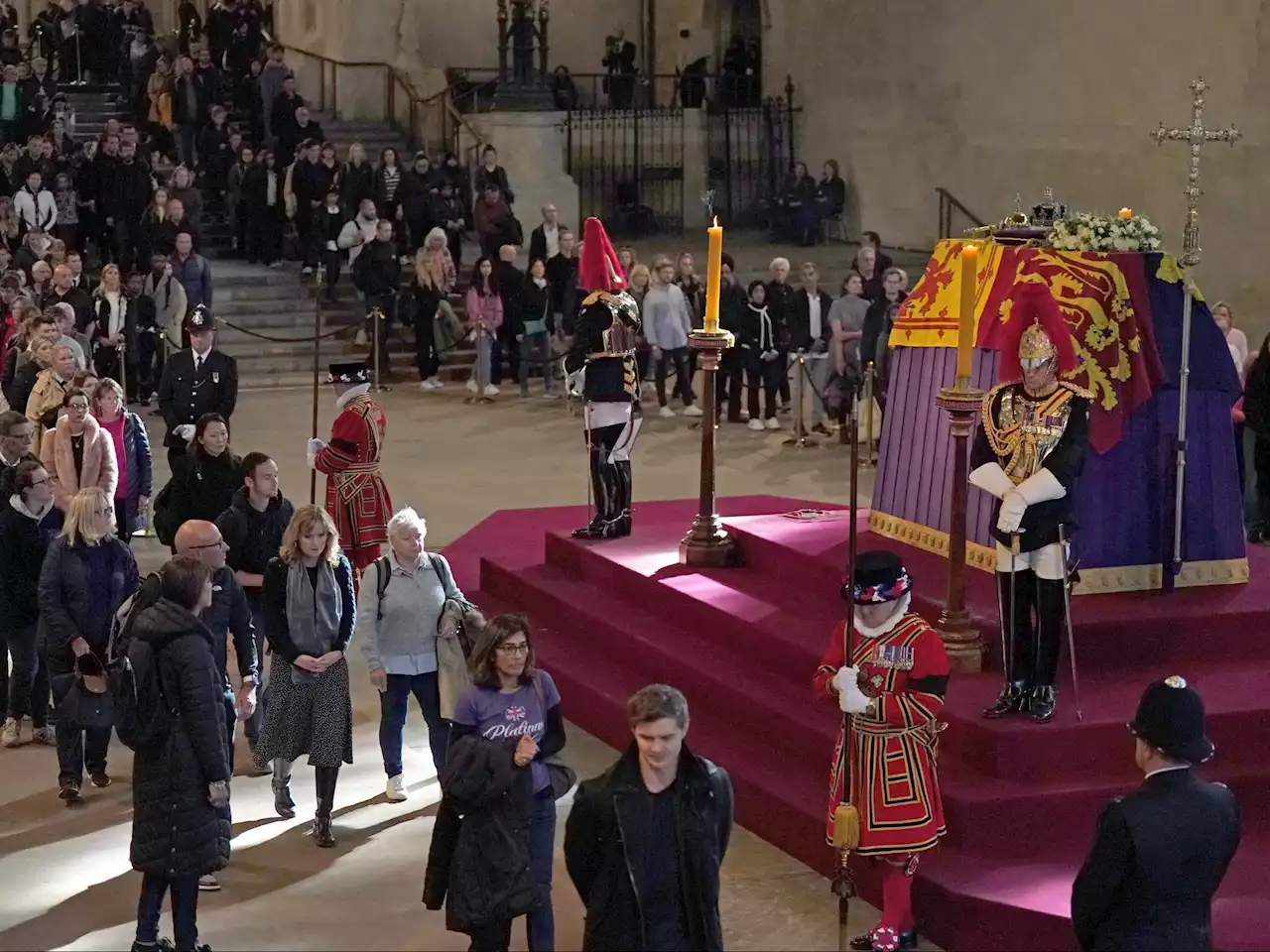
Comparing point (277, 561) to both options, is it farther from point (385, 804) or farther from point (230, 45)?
point (230, 45)

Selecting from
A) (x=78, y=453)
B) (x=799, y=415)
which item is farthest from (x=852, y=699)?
(x=799, y=415)

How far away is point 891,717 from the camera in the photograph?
695 cm

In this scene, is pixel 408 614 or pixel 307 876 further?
pixel 408 614

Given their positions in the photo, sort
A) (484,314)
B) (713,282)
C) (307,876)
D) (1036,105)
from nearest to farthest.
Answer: (307,876)
(713,282)
(484,314)
(1036,105)

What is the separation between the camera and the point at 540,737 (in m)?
6.58

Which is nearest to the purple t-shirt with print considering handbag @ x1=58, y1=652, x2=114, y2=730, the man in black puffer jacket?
the man in black puffer jacket

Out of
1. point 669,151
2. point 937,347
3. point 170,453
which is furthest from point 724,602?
point 669,151

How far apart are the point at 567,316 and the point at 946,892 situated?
1294 cm

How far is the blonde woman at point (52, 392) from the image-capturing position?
11523 millimetres

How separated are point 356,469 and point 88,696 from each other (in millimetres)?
2370

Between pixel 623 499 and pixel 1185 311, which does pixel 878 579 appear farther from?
pixel 623 499

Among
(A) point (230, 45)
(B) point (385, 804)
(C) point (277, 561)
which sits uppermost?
(A) point (230, 45)

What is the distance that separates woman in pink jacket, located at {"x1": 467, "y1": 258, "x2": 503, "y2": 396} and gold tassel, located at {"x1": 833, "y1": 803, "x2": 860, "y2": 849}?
506 inches

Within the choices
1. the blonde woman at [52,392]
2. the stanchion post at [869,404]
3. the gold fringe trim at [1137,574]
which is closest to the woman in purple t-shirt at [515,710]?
the gold fringe trim at [1137,574]
